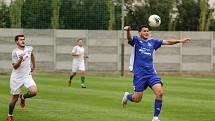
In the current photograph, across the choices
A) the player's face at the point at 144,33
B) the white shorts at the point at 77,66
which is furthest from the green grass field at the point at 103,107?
the white shorts at the point at 77,66

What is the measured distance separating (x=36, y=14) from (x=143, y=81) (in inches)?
1132

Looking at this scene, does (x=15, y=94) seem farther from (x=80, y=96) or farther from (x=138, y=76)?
(x=80, y=96)

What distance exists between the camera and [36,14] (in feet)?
139

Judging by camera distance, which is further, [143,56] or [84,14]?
[84,14]

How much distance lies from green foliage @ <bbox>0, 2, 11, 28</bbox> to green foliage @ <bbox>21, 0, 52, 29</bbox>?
1.21 m

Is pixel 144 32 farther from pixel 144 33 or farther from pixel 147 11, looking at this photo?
pixel 147 11

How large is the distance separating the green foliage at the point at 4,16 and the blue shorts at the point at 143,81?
2892cm

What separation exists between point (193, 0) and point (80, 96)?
1265 inches

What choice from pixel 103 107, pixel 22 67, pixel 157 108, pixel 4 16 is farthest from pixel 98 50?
pixel 157 108

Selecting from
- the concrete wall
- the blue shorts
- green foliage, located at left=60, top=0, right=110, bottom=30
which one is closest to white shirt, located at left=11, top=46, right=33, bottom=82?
the blue shorts

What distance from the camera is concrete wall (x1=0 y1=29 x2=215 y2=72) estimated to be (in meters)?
40.6

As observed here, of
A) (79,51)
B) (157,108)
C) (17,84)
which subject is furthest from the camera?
(79,51)

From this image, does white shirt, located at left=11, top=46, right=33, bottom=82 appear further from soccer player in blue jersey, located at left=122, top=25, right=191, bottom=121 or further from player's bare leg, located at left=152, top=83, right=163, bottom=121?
player's bare leg, located at left=152, top=83, right=163, bottom=121

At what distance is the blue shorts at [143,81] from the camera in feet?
47.1
